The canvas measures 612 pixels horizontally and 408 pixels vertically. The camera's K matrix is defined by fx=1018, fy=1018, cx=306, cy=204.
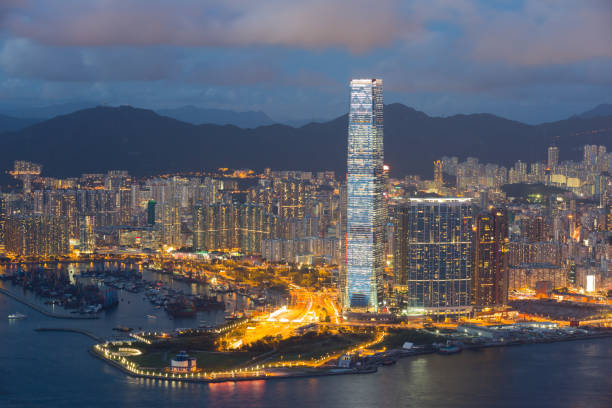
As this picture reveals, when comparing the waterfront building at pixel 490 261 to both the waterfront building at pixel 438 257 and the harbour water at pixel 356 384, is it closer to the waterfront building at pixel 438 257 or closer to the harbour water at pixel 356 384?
the waterfront building at pixel 438 257

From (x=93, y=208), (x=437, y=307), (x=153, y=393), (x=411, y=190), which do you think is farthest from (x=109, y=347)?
(x=93, y=208)

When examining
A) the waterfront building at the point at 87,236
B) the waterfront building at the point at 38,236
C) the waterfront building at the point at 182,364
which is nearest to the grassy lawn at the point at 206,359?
the waterfront building at the point at 182,364

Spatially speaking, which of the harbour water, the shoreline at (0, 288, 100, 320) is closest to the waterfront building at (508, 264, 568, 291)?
the harbour water

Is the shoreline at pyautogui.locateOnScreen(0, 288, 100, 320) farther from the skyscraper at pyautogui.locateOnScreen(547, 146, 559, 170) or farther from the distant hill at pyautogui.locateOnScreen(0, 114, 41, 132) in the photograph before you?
the distant hill at pyautogui.locateOnScreen(0, 114, 41, 132)

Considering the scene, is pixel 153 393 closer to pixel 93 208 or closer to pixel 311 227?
pixel 311 227

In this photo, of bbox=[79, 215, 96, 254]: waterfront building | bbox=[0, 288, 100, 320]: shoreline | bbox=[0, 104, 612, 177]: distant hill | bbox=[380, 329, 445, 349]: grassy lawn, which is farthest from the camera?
bbox=[0, 104, 612, 177]: distant hill

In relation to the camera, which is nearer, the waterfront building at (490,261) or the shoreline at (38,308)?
the shoreline at (38,308)

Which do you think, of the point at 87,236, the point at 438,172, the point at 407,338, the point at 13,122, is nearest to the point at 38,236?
the point at 87,236
